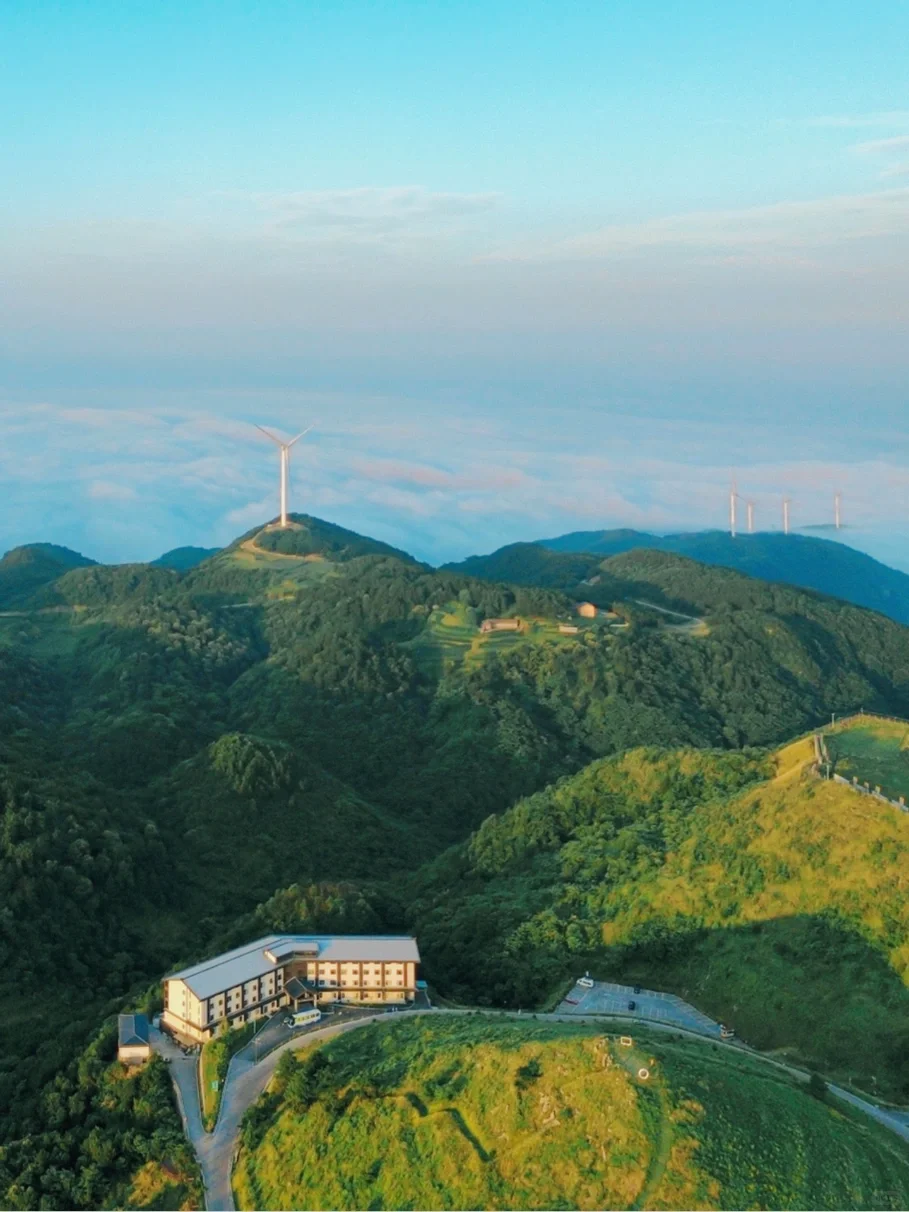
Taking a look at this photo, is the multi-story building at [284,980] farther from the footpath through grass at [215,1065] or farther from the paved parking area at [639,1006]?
the paved parking area at [639,1006]

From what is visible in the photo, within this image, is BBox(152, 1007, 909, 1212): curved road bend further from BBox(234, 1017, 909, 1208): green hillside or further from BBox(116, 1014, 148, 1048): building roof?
BBox(234, 1017, 909, 1208): green hillside

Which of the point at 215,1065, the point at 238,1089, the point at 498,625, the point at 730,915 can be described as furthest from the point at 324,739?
the point at 238,1089

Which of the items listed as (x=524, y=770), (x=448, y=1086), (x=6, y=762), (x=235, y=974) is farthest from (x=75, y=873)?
(x=524, y=770)

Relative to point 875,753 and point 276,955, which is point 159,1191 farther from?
point 875,753

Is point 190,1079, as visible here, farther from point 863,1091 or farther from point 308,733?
point 308,733

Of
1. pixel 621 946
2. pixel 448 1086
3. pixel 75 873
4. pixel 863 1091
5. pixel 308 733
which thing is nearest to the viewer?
pixel 448 1086

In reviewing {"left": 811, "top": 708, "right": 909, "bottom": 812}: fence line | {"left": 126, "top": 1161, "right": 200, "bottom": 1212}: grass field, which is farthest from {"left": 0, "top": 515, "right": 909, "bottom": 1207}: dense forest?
{"left": 811, "top": 708, "right": 909, "bottom": 812}: fence line

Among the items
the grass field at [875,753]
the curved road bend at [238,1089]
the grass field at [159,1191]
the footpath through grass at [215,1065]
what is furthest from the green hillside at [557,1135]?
the grass field at [875,753]
